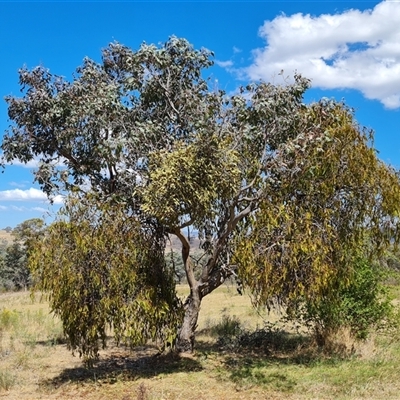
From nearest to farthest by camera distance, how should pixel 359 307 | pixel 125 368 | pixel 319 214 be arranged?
pixel 319 214 < pixel 125 368 < pixel 359 307

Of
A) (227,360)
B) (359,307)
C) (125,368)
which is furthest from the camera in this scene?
(359,307)

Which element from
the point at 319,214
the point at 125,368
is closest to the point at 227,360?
the point at 125,368

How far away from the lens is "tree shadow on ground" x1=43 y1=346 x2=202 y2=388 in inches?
408

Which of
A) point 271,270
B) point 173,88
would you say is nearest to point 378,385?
point 271,270

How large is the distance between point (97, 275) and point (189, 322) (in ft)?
10.5

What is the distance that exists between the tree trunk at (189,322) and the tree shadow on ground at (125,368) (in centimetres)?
31

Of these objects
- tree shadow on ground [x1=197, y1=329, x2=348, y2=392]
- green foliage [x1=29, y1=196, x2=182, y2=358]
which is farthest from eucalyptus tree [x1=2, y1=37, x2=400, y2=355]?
tree shadow on ground [x1=197, y1=329, x2=348, y2=392]

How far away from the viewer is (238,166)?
Result: 10.5 meters

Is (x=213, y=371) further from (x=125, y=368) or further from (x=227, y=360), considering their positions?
(x=125, y=368)

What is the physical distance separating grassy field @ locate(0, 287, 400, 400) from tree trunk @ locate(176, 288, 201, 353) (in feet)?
1.26

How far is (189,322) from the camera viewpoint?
11.6m

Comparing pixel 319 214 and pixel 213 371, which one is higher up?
pixel 319 214

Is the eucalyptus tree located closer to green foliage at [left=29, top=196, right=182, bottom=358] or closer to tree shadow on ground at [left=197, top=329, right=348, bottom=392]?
green foliage at [left=29, top=196, right=182, bottom=358]

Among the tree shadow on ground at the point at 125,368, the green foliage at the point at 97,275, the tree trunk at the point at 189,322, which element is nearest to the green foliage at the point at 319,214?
the tree trunk at the point at 189,322
